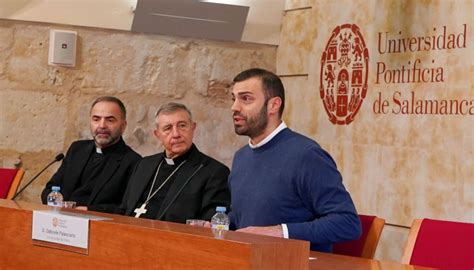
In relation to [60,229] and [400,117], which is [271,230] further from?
[400,117]

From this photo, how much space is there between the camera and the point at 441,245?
156 inches

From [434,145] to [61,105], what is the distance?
2.55 m

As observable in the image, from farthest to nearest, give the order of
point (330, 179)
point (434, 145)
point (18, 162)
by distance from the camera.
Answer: point (18, 162), point (434, 145), point (330, 179)

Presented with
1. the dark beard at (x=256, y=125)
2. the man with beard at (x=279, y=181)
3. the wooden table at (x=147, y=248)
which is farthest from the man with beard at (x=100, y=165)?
the wooden table at (x=147, y=248)

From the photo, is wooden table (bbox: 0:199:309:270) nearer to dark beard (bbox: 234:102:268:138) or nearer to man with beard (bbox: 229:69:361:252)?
man with beard (bbox: 229:69:361:252)

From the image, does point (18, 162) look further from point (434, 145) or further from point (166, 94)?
point (434, 145)

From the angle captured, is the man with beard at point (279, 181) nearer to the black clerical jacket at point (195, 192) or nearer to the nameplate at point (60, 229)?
the black clerical jacket at point (195, 192)

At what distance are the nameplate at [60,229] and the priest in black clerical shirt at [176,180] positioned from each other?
2072 millimetres

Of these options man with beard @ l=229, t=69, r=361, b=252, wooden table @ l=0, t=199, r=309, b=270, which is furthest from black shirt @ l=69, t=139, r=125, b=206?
wooden table @ l=0, t=199, r=309, b=270

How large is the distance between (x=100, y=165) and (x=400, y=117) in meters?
1.89

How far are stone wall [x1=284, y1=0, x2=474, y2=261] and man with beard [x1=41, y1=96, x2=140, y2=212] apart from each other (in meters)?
1.43

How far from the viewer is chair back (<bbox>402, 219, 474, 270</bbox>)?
3898 mm

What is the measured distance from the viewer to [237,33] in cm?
721

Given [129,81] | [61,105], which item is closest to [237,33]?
[129,81]
